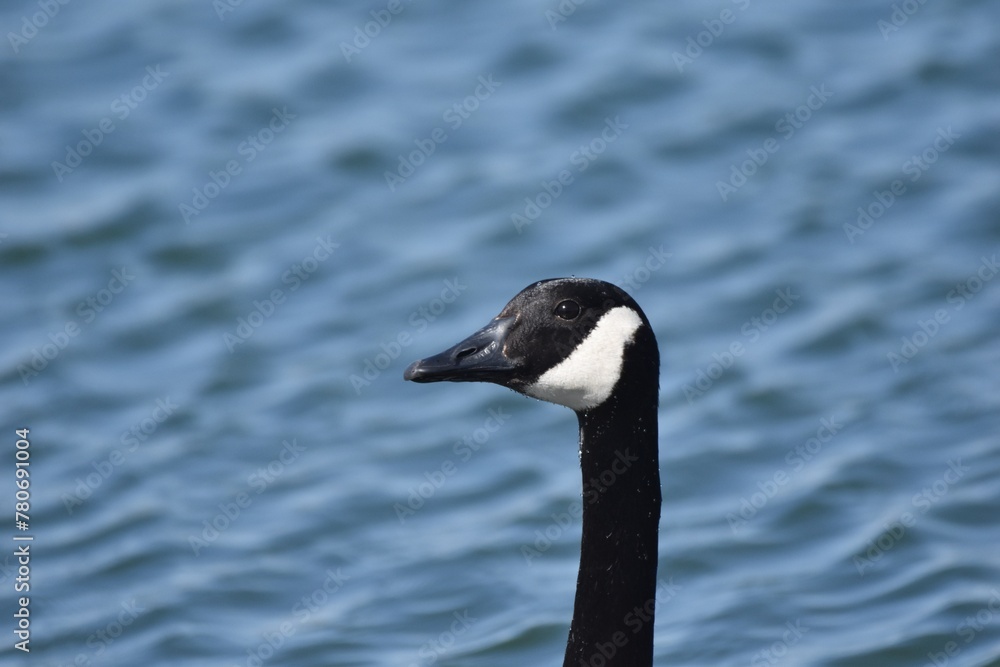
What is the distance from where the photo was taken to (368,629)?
27.0 ft

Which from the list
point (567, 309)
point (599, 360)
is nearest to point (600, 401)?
point (599, 360)

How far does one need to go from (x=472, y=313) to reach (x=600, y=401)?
555 cm

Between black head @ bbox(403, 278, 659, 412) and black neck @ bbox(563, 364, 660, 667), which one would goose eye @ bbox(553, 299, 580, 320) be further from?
black neck @ bbox(563, 364, 660, 667)

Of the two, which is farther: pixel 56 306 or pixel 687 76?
pixel 687 76

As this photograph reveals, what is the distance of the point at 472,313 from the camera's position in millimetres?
11125

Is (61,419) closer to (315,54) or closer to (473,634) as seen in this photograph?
(473,634)

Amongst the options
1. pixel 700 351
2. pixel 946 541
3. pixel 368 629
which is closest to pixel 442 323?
pixel 700 351

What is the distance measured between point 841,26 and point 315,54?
17.4 ft

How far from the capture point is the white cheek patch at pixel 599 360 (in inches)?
218

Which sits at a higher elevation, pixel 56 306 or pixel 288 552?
pixel 56 306

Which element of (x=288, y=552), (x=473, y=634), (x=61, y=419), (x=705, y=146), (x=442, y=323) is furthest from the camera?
(x=705, y=146)

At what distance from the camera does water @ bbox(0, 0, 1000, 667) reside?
842 centimetres

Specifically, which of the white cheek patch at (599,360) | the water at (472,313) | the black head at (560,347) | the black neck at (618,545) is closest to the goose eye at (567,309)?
the black head at (560,347)

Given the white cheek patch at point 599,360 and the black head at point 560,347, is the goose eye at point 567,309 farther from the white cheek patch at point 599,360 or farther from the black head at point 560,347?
the white cheek patch at point 599,360
